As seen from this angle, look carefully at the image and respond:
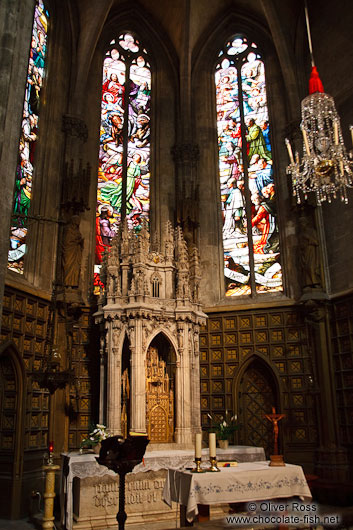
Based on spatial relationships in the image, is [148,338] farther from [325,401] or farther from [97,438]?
[325,401]

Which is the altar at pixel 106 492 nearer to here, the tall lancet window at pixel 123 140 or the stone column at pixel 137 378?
the stone column at pixel 137 378

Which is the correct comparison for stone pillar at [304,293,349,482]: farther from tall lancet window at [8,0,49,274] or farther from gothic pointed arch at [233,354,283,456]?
tall lancet window at [8,0,49,274]

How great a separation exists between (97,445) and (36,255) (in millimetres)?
5884

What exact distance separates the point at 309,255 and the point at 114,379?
6967mm

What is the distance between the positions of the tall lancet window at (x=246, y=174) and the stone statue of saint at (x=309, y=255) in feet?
4.44

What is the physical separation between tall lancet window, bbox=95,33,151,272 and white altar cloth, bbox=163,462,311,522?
9291mm

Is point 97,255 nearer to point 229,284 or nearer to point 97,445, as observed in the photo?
point 229,284

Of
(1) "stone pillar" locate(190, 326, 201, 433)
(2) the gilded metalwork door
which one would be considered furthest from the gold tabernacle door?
(2) the gilded metalwork door

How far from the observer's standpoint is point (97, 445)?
37.4 feet

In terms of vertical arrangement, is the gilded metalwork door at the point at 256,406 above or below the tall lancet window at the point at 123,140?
below

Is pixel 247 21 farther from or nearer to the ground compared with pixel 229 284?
farther from the ground

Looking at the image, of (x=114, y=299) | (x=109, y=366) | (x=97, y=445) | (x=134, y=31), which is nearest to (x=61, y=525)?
(x=97, y=445)

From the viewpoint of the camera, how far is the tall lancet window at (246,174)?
17.1 metres

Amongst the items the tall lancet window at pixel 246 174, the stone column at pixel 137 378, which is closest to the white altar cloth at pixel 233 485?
the stone column at pixel 137 378
